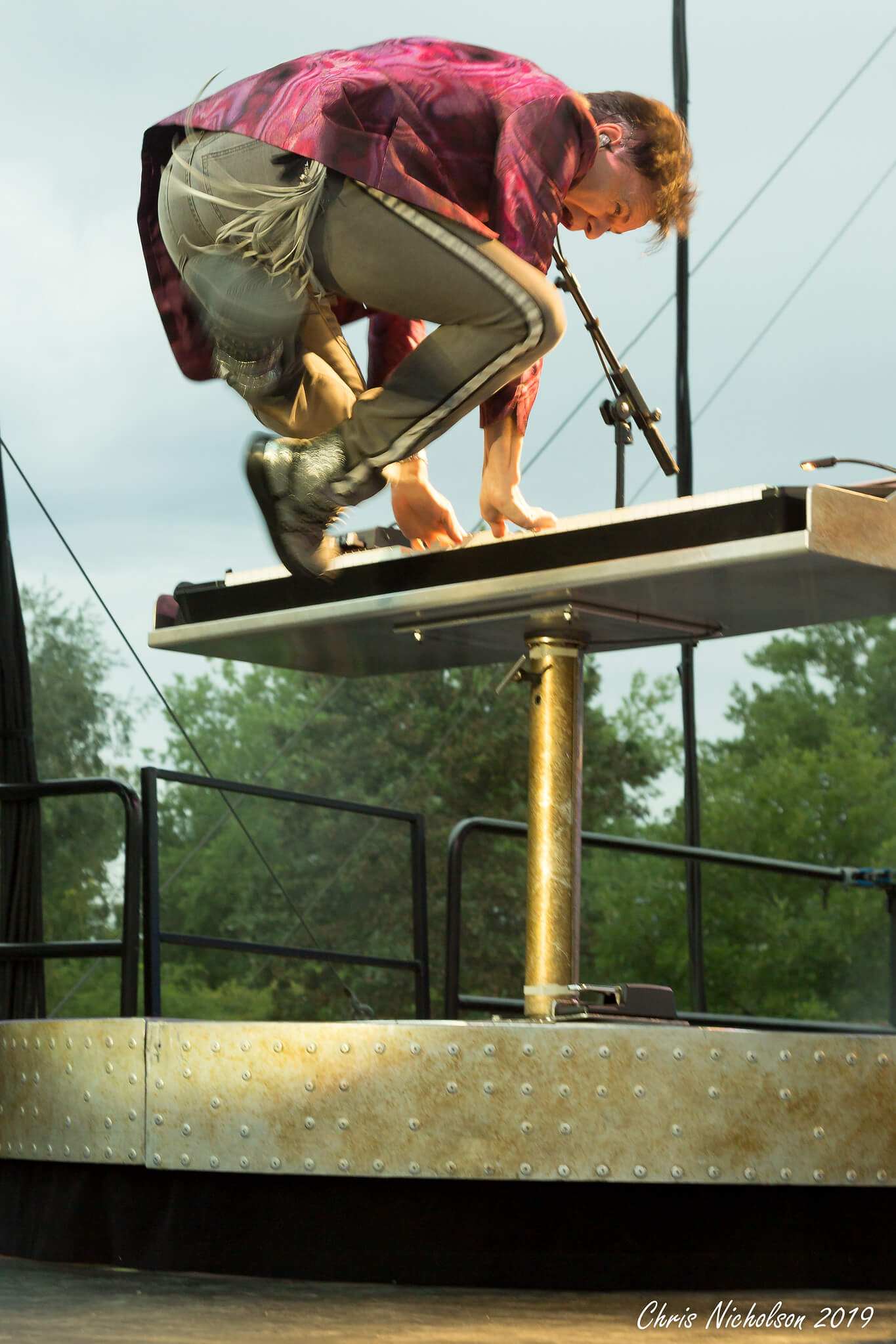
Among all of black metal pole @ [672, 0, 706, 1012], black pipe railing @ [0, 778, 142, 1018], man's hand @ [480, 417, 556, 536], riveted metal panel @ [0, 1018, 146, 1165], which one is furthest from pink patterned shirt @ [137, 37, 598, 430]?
black metal pole @ [672, 0, 706, 1012]

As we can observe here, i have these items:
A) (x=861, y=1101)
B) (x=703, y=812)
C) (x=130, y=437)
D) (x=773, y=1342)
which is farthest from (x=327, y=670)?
(x=130, y=437)

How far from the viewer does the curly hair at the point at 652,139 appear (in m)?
1.94

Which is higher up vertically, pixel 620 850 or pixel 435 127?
pixel 435 127

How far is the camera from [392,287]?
5.71ft

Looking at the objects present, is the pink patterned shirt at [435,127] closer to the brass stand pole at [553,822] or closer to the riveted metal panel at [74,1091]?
the brass stand pole at [553,822]

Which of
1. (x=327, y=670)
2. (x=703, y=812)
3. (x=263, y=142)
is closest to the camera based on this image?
(x=263, y=142)

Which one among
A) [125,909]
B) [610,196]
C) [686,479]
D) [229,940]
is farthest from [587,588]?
[686,479]

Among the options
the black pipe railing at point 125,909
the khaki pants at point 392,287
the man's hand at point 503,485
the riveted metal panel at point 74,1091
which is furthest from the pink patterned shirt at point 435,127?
the riveted metal panel at point 74,1091

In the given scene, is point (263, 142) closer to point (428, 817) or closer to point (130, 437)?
point (428, 817)

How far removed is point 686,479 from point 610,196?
113 inches

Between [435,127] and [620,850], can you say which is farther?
[620,850]

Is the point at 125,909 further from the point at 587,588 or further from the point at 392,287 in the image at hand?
the point at 392,287

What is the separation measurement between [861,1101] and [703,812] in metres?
16.7

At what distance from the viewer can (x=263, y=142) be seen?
171 cm
